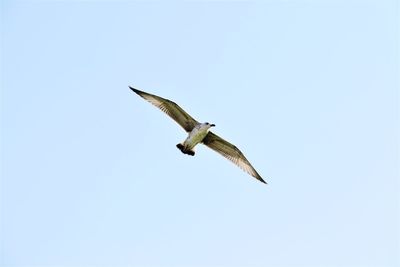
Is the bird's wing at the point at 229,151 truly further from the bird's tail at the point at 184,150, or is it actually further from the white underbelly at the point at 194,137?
the bird's tail at the point at 184,150

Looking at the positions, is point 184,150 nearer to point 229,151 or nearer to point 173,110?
point 173,110

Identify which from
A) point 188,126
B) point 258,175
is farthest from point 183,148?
point 258,175

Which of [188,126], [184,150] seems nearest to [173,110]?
[188,126]

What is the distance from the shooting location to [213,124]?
23094 millimetres

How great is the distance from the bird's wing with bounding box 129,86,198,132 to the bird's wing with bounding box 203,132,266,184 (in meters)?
0.74

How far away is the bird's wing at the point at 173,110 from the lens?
23203 millimetres

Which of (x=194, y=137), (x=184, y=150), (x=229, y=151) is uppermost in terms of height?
(x=229, y=151)

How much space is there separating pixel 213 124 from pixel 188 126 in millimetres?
856

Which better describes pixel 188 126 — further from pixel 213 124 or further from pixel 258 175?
pixel 258 175

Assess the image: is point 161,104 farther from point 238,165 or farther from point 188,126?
point 238,165

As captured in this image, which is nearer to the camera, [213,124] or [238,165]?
[213,124]

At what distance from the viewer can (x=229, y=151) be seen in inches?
960

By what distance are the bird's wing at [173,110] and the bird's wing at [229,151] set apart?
74cm

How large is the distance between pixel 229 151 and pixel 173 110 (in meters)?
2.34
